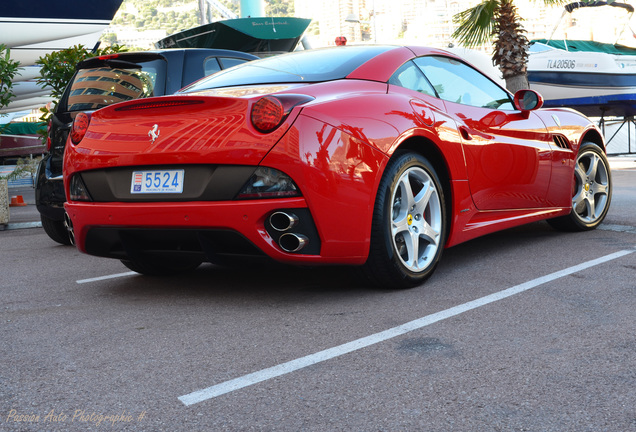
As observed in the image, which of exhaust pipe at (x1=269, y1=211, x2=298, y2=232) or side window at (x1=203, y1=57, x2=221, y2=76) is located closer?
exhaust pipe at (x1=269, y1=211, x2=298, y2=232)

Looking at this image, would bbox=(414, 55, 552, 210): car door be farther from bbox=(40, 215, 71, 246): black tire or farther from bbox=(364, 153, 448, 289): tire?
bbox=(40, 215, 71, 246): black tire

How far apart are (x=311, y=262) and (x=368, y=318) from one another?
1.26 ft

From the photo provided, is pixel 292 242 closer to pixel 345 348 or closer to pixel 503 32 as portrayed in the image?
pixel 345 348

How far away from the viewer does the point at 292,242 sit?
3.41 meters

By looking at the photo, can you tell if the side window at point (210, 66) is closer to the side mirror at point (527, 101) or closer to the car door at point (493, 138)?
the car door at point (493, 138)

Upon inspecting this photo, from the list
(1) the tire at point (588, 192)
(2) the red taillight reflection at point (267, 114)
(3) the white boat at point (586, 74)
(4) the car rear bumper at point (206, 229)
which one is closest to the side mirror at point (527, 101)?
(1) the tire at point (588, 192)

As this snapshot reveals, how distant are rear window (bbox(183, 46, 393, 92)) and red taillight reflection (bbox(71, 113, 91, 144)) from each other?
2.12 feet

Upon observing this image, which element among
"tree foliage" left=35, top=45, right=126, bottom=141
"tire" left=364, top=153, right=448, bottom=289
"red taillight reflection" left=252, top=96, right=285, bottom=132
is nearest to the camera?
"red taillight reflection" left=252, top=96, right=285, bottom=132

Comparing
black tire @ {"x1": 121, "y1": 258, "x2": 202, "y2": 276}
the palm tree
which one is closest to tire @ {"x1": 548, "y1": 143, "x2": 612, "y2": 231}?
black tire @ {"x1": 121, "y1": 258, "x2": 202, "y2": 276}

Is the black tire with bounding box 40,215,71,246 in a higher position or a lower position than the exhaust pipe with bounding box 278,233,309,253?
lower

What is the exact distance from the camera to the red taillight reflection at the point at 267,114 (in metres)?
3.34

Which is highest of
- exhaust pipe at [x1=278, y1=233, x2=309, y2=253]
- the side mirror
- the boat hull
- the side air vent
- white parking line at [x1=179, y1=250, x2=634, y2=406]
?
the side mirror

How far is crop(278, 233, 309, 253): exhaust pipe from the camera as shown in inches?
133

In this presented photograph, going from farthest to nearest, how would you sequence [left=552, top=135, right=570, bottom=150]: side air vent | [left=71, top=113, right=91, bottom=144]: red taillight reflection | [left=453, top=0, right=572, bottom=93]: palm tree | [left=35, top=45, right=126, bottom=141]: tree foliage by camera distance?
[left=453, top=0, right=572, bottom=93]: palm tree → [left=35, top=45, right=126, bottom=141]: tree foliage → [left=552, top=135, right=570, bottom=150]: side air vent → [left=71, top=113, right=91, bottom=144]: red taillight reflection
